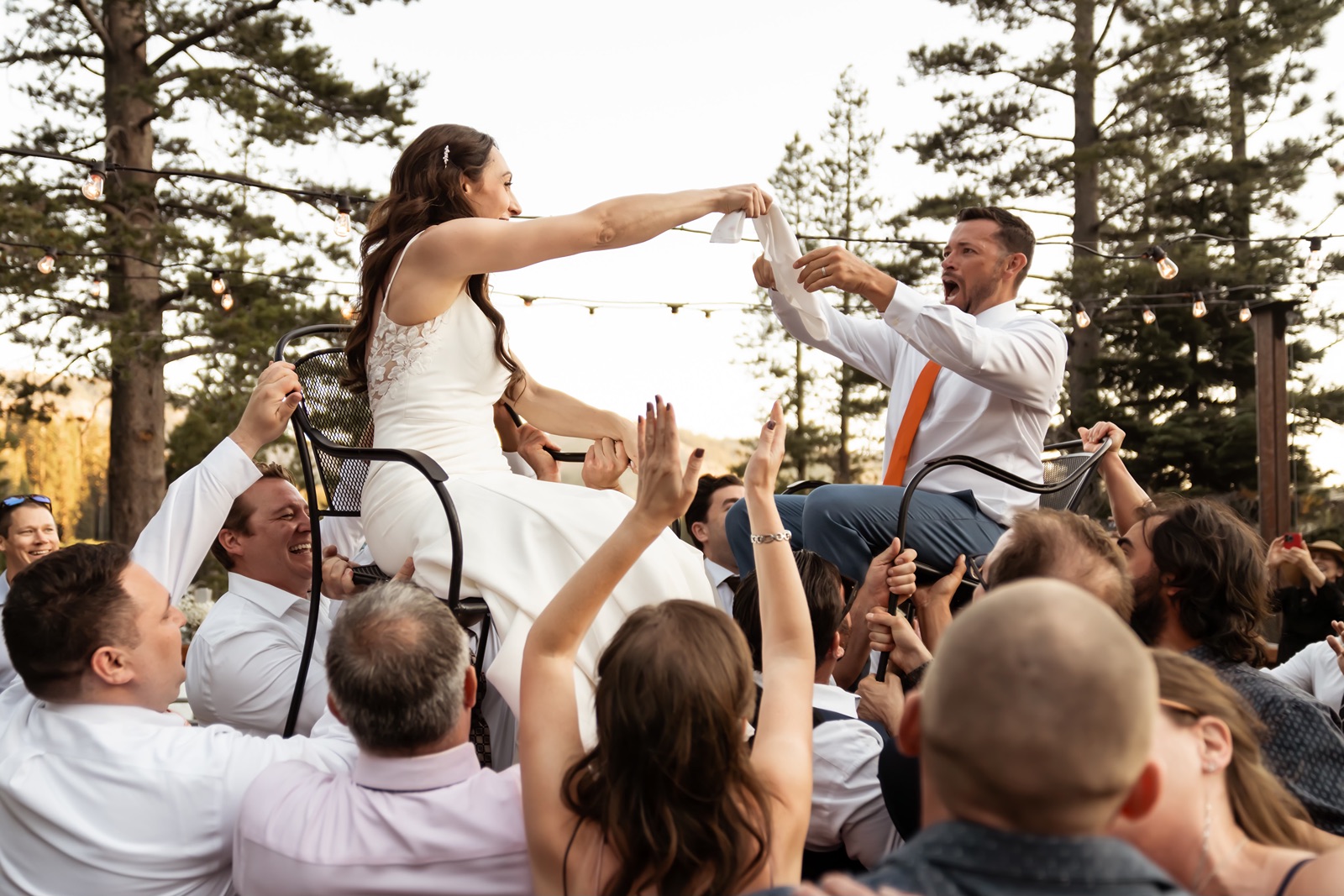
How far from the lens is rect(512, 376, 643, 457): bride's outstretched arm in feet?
9.68

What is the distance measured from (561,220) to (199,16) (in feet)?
40.6

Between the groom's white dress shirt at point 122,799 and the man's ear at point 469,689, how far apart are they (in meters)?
0.31

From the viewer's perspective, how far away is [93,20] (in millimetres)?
12930

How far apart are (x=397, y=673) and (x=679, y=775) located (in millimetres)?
476

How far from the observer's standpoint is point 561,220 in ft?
8.38

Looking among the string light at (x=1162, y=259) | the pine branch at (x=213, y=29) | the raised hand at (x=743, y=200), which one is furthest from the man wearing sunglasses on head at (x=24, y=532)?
the pine branch at (x=213, y=29)

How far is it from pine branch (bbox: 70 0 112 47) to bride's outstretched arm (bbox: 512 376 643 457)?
40.0 ft

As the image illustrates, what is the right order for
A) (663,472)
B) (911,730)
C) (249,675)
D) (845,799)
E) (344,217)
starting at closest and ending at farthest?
(911,730)
(663,472)
(845,799)
(249,675)
(344,217)

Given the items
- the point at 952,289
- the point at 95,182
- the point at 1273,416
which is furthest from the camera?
the point at 1273,416

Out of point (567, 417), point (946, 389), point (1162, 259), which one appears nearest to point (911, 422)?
point (946, 389)

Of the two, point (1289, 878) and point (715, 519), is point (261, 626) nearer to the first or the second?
point (1289, 878)

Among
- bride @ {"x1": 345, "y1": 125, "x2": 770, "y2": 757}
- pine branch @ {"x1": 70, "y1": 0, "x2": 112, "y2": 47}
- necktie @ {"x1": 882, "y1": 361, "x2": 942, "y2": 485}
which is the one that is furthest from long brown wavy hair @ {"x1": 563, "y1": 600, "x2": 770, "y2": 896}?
pine branch @ {"x1": 70, "y1": 0, "x2": 112, "y2": 47}

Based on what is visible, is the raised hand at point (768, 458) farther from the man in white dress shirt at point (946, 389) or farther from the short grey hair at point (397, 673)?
the man in white dress shirt at point (946, 389)

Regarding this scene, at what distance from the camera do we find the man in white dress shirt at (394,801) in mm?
1719
